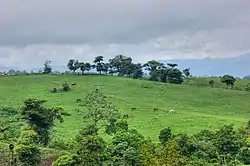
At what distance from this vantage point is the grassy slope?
258 feet

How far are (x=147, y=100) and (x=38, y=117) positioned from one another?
159ft

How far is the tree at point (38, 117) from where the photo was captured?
56.6 meters

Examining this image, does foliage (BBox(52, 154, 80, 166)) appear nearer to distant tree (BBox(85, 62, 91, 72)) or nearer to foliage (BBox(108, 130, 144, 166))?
foliage (BBox(108, 130, 144, 166))

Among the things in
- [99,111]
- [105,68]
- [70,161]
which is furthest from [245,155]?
[105,68]

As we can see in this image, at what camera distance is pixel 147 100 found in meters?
103

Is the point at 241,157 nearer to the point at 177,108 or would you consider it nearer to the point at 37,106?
the point at 37,106

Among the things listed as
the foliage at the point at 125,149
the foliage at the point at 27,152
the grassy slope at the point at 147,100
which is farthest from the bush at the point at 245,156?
the foliage at the point at 27,152

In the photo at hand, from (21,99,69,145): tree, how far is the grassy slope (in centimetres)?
1156

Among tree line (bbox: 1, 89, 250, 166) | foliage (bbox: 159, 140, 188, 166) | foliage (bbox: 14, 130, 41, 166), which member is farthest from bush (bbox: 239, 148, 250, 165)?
foliage (bbox: 14, 130, 41, 166)

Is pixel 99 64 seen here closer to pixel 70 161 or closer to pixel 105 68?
pixel 105 68

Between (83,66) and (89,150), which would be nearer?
(89,150)

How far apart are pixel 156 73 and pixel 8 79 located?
41030 mm

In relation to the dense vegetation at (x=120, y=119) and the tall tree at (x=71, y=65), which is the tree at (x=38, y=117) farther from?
the tall tree at (x=71, y=65)

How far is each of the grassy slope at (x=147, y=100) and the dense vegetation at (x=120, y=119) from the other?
164mm
